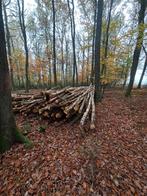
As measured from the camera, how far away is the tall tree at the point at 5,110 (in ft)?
12.7

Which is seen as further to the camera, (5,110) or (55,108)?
(55,108)

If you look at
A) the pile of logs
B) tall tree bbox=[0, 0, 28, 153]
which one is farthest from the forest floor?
the pile of logs

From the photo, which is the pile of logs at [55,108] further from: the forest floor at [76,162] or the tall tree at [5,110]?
the tall tree at [5,110]

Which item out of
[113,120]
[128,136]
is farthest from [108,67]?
[128,136]

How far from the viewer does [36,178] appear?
3287 millimetres

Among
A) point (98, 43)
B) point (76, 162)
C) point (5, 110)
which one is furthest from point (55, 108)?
point (98, 43)

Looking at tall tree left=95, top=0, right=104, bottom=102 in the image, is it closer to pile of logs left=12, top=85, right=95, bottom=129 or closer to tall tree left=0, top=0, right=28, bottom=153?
pile of logs left=12, top=85, right=95, bottom=129

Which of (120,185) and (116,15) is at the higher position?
(116,15)

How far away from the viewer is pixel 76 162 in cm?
374

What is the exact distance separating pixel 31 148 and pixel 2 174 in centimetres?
102

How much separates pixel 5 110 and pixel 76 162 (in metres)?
2.55

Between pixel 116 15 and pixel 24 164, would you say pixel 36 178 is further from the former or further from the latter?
pixel 116 15

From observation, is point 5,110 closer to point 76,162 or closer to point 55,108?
point 55,108

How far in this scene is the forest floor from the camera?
3.08m
